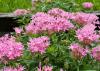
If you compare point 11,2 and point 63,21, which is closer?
point 63,21

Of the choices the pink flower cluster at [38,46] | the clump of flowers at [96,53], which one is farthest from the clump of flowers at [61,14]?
the pink flower cluster at [38,46]

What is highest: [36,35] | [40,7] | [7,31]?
[36,35]

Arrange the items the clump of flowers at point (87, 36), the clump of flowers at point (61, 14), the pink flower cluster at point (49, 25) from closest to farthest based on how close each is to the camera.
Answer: the clump of flowers at point (87, 36)
the pink flower cluster at point (49, 25)
the clump of flowers at point (61, 14)

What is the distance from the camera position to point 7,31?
6480 mm

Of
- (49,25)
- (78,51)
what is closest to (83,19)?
(49,25)

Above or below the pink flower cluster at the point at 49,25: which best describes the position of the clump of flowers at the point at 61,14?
below

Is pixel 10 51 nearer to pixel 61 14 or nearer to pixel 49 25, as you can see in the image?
pixel 49 25

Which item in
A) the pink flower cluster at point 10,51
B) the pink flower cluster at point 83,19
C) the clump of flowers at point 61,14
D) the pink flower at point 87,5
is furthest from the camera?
the pink flower at point 87,5

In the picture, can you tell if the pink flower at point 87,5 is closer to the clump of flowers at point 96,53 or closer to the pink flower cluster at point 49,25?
the pink flower cluster at point 49,25

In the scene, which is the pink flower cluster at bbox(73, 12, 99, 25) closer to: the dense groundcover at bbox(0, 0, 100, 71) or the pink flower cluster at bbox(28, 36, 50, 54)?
the dense groundcover at bbox(0, 0, 100, 71)

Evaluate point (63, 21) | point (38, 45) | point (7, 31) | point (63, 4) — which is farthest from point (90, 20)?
point (7, 31)

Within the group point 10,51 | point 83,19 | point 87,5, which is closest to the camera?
point 10,51

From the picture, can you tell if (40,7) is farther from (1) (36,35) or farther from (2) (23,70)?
(2) (23,70)

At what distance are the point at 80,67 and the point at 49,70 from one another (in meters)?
0.35
